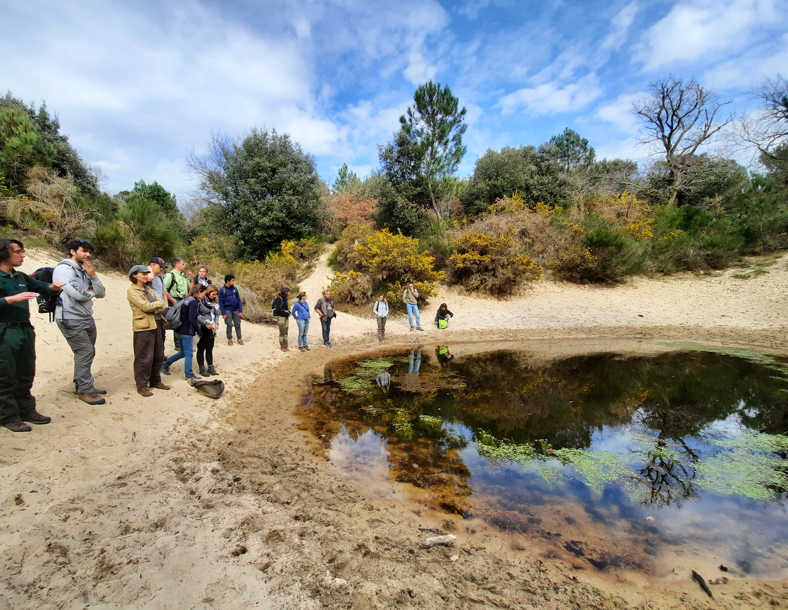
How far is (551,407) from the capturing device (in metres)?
6.09

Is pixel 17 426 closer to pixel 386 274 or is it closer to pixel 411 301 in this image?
pixel 411 301

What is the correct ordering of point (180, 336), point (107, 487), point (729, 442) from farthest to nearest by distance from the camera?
point (180, 336) → point (729, 442) → point (107, 487)

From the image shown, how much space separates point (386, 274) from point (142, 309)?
422 inches

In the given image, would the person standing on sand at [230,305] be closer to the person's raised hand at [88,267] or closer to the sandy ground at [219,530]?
the sandy ground at [219,530]

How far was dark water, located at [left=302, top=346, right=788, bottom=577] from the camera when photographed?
9.96 feet

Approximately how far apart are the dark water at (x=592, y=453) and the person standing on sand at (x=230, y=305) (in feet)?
10.3

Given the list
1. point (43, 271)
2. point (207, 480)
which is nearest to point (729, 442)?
point (207, 480)

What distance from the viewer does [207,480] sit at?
3.70 m

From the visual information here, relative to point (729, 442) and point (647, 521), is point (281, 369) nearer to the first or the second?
point (647, 521)

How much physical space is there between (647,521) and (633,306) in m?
13.8

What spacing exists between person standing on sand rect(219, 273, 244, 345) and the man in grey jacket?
4.40 metres

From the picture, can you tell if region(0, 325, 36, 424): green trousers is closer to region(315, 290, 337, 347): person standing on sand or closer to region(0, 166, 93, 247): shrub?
region(315, 290, 337, 347): person standing on sand

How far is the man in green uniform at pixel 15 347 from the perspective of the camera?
3.69 m

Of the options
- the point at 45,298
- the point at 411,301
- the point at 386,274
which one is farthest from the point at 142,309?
the point at 386,274
